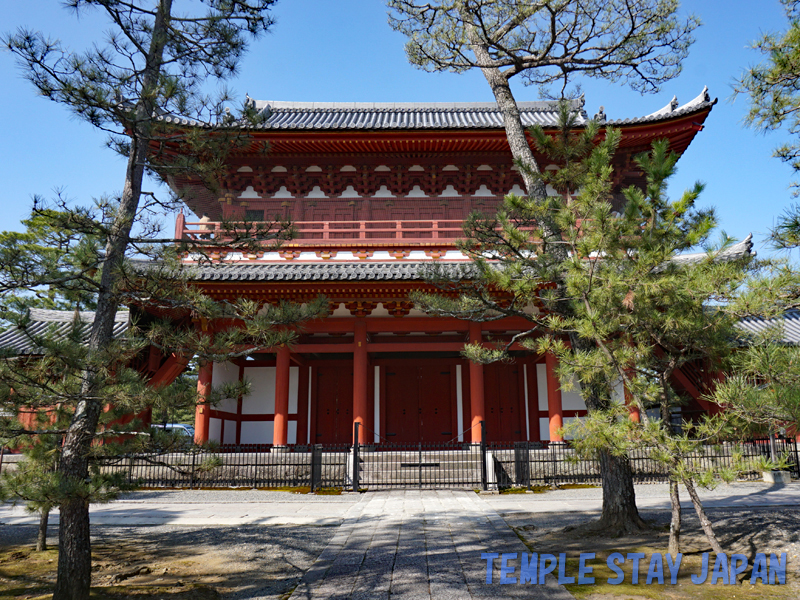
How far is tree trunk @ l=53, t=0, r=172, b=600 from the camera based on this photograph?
3889 mm

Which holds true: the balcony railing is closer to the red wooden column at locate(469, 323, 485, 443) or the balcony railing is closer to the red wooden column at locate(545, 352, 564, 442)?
the red wooden column at locate(469, 323, 485, 443)

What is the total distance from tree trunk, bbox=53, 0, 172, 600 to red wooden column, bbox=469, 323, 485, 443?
25.3ft

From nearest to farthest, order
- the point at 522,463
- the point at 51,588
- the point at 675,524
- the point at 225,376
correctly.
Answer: the point at 51,588 < the point at 675,524 < the point at 522,463 < the point at 225,376

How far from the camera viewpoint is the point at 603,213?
14.9ft

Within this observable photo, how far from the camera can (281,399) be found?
36.1 feet

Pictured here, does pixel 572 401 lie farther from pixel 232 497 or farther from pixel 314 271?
pixel 232 497

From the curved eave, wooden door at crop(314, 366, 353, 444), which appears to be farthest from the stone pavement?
the curved eave

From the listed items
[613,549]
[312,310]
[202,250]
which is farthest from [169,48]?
[613,549]

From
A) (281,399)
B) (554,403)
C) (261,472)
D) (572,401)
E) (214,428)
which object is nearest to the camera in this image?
(261,472)

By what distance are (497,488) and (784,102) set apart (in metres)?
7.25

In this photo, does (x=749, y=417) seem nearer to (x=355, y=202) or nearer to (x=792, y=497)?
(x=792, y=497)

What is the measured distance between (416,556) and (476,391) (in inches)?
258

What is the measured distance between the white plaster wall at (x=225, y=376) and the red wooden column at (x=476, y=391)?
581 cm

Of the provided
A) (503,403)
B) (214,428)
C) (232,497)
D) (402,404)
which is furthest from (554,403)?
(214,428)
